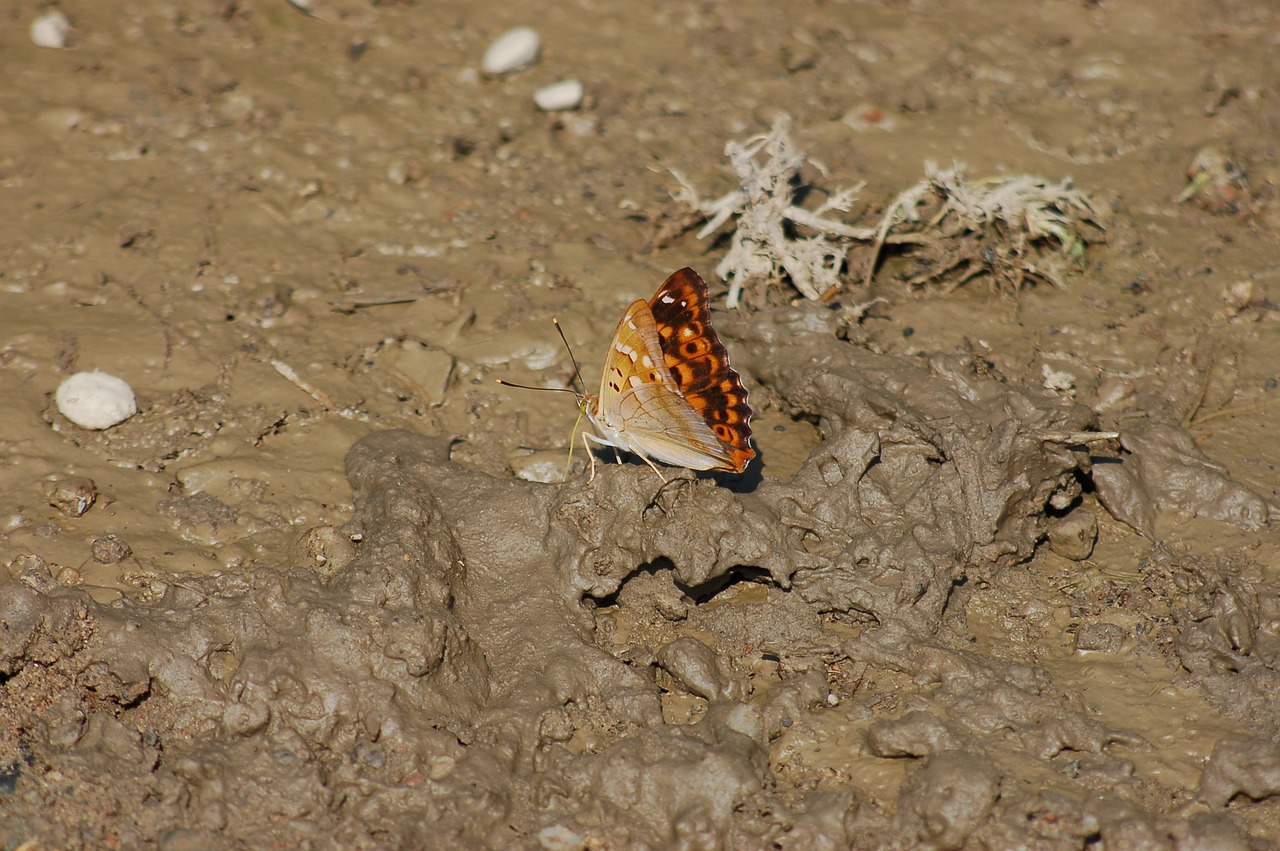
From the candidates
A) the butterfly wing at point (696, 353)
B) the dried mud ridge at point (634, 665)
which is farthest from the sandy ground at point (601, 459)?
the butterfly wing at point (696, 353)

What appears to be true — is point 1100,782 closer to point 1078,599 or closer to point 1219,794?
point 1219,794

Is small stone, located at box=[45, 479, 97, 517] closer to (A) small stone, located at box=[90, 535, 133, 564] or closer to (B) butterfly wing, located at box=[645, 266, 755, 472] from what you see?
(A) small stone, located at box=[90, 535, 133, 564]

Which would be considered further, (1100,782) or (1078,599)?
(1078,599)

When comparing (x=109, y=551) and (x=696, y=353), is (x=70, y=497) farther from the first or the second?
(x=696, y=353)

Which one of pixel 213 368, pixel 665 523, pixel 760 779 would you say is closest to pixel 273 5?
pixel 213 368

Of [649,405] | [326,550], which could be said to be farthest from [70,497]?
[649,405]

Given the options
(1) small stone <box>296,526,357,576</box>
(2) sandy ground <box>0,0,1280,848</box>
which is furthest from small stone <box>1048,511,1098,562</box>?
(1) small stone <box>296,526,357,576</box>
